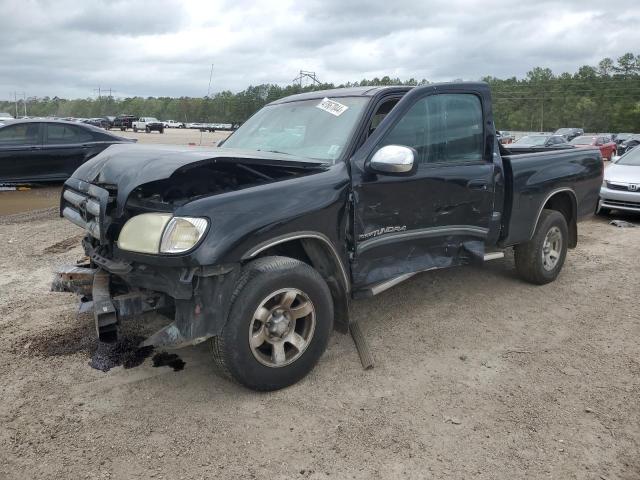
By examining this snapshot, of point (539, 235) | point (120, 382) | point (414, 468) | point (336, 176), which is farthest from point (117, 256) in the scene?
point (539, 235)

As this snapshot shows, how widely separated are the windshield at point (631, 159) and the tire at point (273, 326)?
32.0 ft

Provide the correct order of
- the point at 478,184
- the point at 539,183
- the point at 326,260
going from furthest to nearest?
the point at 539,183 → the point at 478,184 → the point at 326,260

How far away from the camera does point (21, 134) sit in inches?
400

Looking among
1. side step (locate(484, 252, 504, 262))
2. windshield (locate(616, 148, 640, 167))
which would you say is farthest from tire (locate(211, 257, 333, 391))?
windshield (locate(616, 148, 640, 167))

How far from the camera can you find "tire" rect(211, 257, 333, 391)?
3.03 metres

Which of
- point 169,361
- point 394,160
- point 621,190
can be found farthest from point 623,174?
point 169,361

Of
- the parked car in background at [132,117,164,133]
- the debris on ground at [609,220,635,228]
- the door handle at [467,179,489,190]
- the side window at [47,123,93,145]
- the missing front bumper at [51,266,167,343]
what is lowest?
the debris on ground at [609,220,635,228]

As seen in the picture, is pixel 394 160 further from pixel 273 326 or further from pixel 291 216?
pixel 273 326

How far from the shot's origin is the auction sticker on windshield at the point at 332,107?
4039 millimetres

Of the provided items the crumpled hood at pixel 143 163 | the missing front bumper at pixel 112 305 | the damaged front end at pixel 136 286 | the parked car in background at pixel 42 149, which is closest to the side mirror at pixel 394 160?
the crumpled hood at pixel 143 163

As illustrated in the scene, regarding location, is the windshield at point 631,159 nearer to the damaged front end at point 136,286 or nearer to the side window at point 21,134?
the damaged front end at point 136,286

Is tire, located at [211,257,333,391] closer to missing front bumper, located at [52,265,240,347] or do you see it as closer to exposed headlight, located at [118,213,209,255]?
missing front bumper, located at [52,265,240,347]

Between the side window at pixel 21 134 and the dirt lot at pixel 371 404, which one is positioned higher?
the side window at pixel 21 134

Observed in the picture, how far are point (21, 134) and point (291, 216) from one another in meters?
9.10
